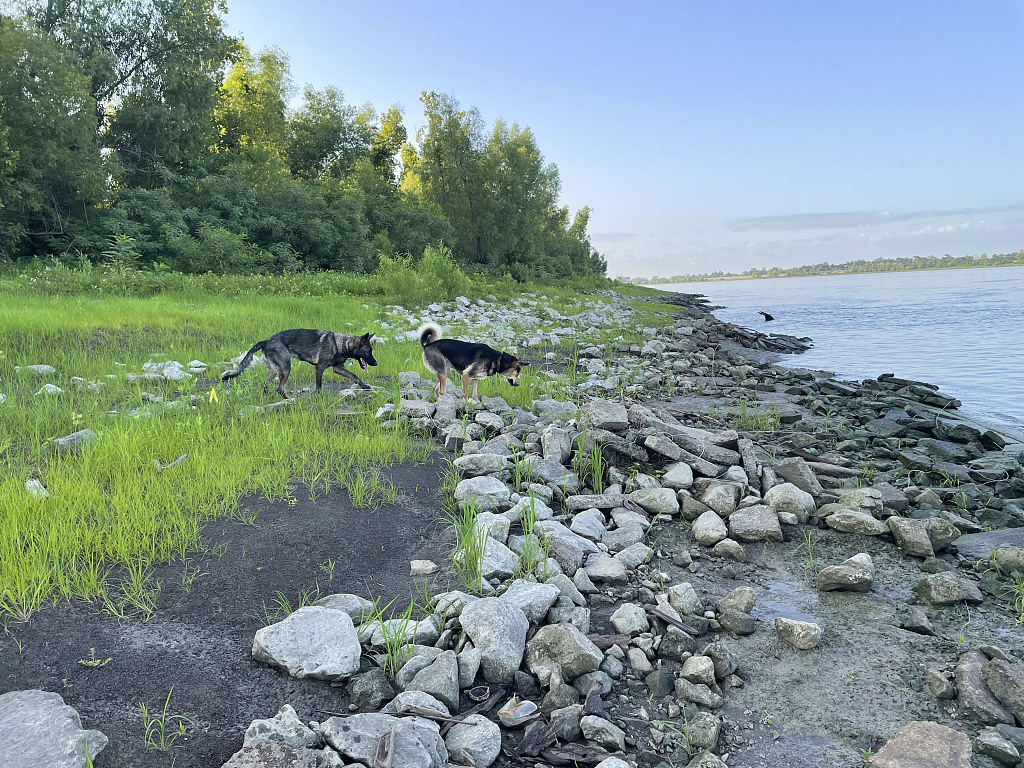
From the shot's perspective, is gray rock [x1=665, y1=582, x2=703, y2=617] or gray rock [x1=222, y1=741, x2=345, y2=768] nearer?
gray rock [x1=222, y1=741, x2=345, y2=768]

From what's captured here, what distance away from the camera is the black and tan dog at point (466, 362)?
25.4ft

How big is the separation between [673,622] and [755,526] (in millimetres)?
1766

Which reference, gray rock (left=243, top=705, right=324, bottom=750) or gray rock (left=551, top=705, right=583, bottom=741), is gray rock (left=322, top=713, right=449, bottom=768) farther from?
gray rock (left=551, top=705, right=583, bottom=741)

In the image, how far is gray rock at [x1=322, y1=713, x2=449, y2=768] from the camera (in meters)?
2.19

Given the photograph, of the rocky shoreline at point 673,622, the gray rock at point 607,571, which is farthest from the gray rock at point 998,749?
the gray rock at point 607,571

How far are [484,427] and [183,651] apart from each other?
419cm

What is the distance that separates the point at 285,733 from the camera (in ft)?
7.23

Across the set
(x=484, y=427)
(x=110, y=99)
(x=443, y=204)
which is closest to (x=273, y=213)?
(x=110, y=99)

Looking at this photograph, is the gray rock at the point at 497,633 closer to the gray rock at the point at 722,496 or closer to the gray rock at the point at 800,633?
the gray rock at the point at 800,633

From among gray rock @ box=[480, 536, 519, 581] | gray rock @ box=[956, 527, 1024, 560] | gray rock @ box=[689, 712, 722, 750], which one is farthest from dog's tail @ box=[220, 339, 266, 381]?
gray rock @ box=[956, 527, 1024, 560]

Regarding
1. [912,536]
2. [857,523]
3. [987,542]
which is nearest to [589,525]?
[857,523]

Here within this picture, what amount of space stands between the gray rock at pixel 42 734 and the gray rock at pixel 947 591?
185 inches

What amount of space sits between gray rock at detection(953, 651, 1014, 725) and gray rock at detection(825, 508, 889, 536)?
5.96ft

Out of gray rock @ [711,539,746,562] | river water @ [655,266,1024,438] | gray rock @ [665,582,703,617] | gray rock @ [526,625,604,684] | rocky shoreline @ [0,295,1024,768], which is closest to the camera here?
rocky shoreline @ [0,295,1024,768]
